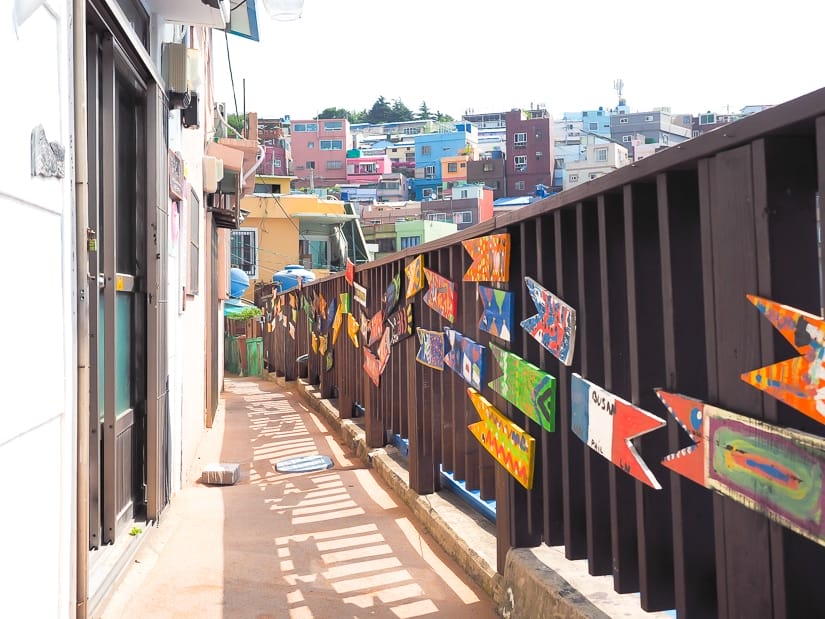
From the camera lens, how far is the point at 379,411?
Answer: 256 inches

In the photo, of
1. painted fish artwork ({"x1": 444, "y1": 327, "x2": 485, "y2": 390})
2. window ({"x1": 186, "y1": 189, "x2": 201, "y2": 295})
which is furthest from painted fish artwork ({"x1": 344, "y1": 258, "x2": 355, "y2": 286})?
painted fish artwork ({"x1": 444, "y1": 327, "x2": 485, "y2": 390})

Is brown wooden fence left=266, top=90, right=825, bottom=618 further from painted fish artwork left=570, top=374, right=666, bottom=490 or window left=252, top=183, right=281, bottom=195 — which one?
window left=252, top=183, right=281, bottom=195

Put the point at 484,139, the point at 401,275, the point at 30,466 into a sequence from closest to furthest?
the point at 30,466, the point at 401,275, the point at 484,139

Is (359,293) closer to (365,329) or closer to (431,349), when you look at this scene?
(365,329)

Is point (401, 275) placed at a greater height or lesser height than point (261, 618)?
greater

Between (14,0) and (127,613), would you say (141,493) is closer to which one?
(127,613)

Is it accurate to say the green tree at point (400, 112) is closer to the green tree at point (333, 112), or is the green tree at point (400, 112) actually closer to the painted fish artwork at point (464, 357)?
the green tree at point (333, 112)

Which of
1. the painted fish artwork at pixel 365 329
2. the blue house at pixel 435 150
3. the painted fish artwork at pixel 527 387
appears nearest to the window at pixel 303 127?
the blue house at pixel 435 150

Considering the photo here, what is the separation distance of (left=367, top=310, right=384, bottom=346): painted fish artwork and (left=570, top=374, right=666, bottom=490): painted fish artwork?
3583 millimetres

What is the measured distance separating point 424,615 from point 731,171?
246cm

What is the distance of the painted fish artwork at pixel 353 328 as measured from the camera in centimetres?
755

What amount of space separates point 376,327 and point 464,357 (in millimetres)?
2493

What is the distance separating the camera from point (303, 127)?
71.8m

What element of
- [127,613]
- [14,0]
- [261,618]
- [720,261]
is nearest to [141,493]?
[127,613]
